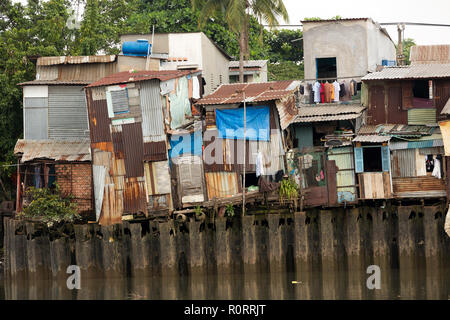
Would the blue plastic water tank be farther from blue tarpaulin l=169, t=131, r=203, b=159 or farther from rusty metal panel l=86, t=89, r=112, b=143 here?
blue tarpaulin l=169, t=131, r=203, b=159

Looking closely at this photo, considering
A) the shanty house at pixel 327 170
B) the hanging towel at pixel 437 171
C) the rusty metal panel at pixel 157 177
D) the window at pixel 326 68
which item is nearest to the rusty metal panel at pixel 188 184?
the rusty metal panel at pixel 157 177

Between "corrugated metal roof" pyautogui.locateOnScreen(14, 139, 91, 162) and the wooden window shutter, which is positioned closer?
"corrugated metal roof" pyautogui.locateOnScreen(14, 139, 91, 162)

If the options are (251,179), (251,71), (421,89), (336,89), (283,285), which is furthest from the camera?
(251,71)

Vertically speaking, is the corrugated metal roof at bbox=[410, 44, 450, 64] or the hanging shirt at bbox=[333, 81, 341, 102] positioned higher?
the corrugated metal roof at bbox=[410, 44, 450, 64]

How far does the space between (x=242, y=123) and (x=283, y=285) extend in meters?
6.04

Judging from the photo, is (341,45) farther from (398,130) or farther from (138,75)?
(138,75)

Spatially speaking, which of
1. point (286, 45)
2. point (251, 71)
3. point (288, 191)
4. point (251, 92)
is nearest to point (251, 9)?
point (251, 71)

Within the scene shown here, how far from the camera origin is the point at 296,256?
3011 cm

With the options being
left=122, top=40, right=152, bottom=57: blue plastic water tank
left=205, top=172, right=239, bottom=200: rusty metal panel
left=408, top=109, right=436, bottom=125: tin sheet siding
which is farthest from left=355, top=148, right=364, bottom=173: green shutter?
left=122, top=40, right=152, bottom=57: blue plastic water tank

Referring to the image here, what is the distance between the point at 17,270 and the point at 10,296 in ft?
7.02

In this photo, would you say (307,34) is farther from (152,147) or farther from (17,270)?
(17,270)

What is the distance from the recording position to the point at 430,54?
115 feet

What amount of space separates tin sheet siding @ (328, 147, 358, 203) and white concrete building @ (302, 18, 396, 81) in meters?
5.27

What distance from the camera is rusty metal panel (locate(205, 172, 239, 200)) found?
1209 inches
